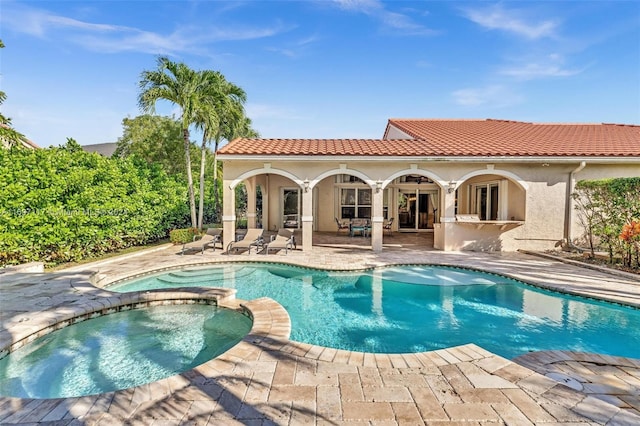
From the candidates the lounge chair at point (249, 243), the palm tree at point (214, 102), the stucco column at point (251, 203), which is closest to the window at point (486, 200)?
the lounge chair at point (249, 243)

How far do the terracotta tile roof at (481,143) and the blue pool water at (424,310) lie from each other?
538 centimetres

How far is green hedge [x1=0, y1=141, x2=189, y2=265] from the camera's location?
884cm

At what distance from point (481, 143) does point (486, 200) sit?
309 cm

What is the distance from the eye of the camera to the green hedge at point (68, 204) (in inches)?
348

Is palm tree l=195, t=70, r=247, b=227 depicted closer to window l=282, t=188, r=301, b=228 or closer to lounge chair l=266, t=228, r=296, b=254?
lounge chair l=266, t=228, r=296, b=254

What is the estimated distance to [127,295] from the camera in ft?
23.3

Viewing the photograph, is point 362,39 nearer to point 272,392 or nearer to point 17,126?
point 17,126

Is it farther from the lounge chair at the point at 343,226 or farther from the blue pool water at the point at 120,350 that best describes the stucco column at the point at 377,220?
the blue pool water at the point at 120,350

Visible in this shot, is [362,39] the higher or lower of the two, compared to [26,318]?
higher

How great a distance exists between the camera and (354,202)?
68.7ft

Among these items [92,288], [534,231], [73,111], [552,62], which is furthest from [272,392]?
[552,62]

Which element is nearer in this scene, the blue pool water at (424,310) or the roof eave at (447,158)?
the blue pool water at (424,310)

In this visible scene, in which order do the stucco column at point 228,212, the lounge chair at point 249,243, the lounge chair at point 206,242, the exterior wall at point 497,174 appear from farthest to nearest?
the stucco column at point 228,212
the exterior wall at point 497,174
the lounge chair at point 249,243
the lounge chair at point 206,242

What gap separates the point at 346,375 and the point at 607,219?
1180 cm
